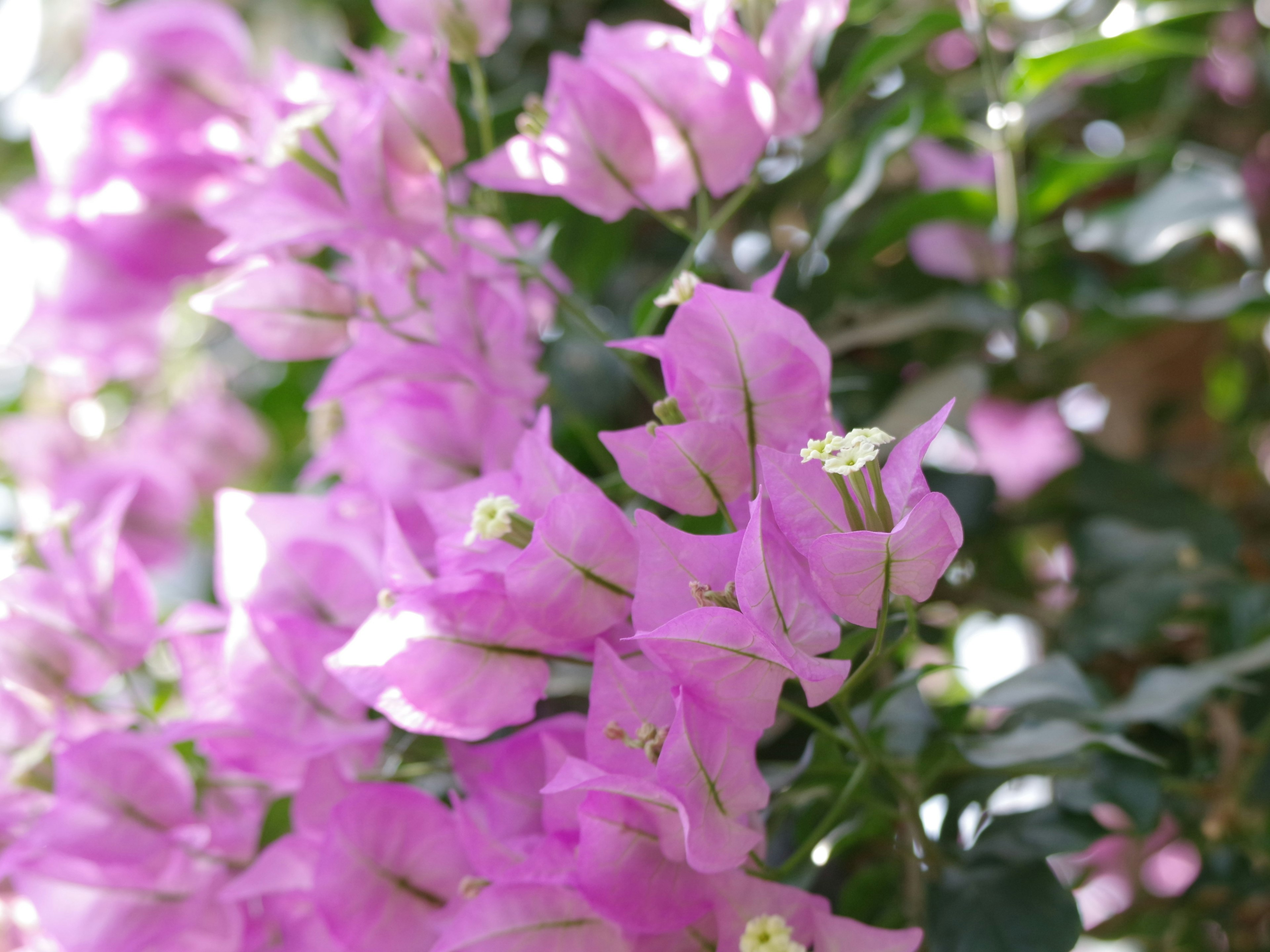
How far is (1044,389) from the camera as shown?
675 millimetres

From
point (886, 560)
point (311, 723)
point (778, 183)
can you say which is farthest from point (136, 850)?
point (778, 183)

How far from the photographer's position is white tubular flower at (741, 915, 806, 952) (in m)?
0.32

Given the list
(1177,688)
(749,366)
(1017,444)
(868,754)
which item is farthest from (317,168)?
(1017,444)

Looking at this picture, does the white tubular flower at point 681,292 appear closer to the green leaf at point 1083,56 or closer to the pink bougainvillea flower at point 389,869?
the pink bougainvillea flower at point 389,869

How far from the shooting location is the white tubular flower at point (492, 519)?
0.35 meters

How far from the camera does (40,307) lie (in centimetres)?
74

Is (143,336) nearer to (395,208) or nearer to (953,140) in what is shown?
(395,208)

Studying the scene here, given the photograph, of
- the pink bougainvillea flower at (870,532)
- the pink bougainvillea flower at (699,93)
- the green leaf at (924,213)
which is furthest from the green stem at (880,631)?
the green leaf at (924,213)

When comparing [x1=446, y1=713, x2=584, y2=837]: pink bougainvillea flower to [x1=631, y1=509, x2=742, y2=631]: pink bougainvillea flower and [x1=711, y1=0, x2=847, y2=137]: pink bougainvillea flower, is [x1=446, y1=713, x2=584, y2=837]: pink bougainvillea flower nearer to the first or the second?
[x1=631, y1=509, x2=742, y2=631]: pink bougainvillea flower

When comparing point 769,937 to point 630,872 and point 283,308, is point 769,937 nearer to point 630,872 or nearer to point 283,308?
point 630,872

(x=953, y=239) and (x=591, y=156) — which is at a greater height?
(x=591, y=156)

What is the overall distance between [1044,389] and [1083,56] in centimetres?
20

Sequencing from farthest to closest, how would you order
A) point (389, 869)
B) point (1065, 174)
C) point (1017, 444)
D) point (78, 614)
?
point (1017, 444) < point (1065, 174) < point (78, 614) < point (389, 869)

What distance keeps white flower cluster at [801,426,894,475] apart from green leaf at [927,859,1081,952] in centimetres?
20
